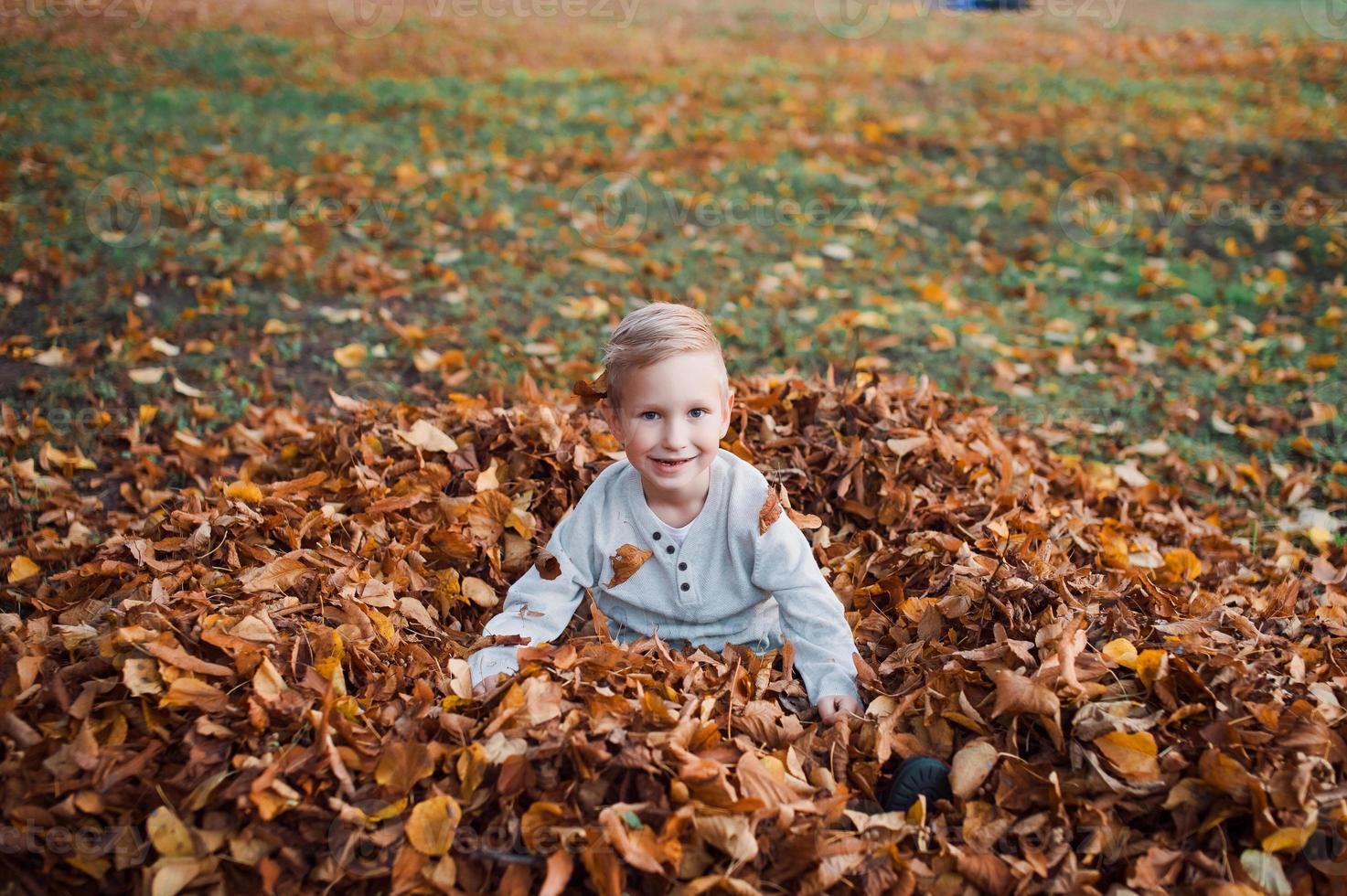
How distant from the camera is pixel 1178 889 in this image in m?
1.98

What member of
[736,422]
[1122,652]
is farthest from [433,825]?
[736,422]

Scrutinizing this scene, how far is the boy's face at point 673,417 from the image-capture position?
2309 millimetres

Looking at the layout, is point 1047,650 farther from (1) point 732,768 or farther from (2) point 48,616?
(2) point 48,616

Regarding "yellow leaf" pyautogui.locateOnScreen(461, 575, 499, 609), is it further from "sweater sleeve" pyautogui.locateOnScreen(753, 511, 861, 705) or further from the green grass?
the green grass

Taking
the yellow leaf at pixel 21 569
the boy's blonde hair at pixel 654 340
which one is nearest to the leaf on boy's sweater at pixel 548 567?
the boy's blonde hair at pixel 654 340

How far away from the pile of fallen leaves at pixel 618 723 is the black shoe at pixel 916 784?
1.5 inches

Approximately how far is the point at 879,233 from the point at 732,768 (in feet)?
18.4

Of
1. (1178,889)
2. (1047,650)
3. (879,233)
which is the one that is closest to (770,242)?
(879,233)

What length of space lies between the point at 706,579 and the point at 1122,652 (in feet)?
3.38

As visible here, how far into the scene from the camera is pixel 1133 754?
6.96ft

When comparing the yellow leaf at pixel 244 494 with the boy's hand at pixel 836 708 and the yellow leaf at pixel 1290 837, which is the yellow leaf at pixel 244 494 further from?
the yellow leaf at pixel 1290 837

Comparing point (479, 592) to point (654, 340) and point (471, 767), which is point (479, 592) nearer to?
point (471, 767)

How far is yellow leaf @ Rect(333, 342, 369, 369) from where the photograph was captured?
4.94 metres

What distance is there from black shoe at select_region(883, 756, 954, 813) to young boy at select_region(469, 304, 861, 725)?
0.27m
